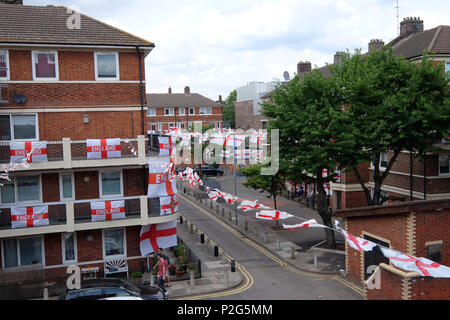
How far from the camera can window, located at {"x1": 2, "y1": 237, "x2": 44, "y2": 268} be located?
1831 centimetres

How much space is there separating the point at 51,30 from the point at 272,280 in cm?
1517

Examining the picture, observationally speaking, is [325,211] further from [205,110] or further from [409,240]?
[205,110]

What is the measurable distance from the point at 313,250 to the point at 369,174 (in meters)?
10.2

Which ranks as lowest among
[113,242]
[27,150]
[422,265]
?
[113,242]

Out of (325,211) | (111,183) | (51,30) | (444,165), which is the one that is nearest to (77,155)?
(111,183)

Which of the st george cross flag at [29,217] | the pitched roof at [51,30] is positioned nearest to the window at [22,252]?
the st george cross flag at [29,217]

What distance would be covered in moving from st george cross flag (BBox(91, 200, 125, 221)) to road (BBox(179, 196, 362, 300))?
5.30 metres

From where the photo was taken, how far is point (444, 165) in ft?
84.8

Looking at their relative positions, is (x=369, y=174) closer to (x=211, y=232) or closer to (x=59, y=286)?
(x=211, y=232)

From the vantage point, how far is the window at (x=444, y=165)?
25.8m

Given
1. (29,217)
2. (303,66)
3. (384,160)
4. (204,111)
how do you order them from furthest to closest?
(204,111) → (303,66) → (384,160) → (29,217)

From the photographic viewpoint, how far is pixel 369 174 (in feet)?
102

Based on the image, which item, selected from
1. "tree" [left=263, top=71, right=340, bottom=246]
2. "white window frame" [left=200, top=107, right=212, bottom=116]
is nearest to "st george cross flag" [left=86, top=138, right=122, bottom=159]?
"tree" [left=263, top=71, right=340, bottom=246]
